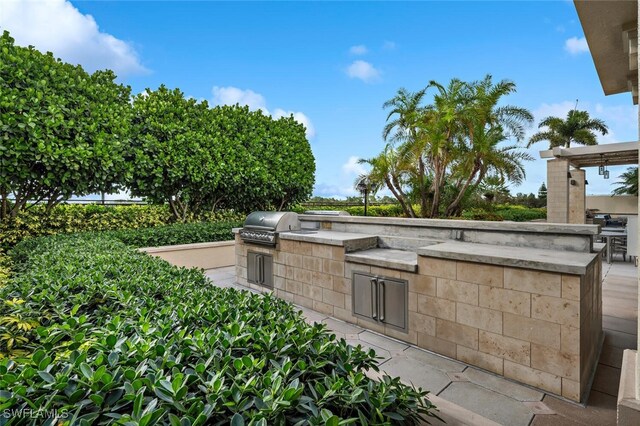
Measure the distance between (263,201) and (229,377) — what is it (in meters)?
10.1

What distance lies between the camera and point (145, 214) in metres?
9.41

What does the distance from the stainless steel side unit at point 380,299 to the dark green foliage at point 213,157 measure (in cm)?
640

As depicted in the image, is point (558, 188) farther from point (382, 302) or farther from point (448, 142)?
point (382, 302)

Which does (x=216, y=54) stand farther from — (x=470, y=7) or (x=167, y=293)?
(x=167, y=293)

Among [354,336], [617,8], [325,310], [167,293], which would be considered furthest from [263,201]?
[617,8]

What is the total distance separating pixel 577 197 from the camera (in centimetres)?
1214

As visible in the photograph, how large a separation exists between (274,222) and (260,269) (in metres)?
0.95

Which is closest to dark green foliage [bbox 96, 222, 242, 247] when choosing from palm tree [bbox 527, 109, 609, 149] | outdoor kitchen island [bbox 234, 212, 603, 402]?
outdoor kitchen island [bbox 234, 212, 603, 402]

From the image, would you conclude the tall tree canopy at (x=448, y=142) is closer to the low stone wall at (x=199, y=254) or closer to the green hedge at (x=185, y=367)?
the low stone wall at (x=199, y=254)

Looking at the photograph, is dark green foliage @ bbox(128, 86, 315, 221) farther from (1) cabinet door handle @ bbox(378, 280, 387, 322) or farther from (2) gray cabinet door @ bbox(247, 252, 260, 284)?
→ (1) cabinet door handle @ bbox(378, 280, 387, 322)

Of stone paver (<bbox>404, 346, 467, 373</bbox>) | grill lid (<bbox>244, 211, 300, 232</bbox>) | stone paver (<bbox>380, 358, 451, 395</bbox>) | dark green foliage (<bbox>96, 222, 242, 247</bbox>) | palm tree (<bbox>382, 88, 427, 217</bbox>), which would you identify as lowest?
stone paver (<bbox>404, 346, 467, 373</bbox>)

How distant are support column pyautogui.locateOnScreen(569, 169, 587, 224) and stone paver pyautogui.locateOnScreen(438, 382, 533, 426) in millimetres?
12197

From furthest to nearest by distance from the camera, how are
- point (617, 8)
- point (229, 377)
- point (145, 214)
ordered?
point (145, 214), point (617, 8), point (229, 377)

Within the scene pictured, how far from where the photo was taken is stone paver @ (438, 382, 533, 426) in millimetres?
2514
